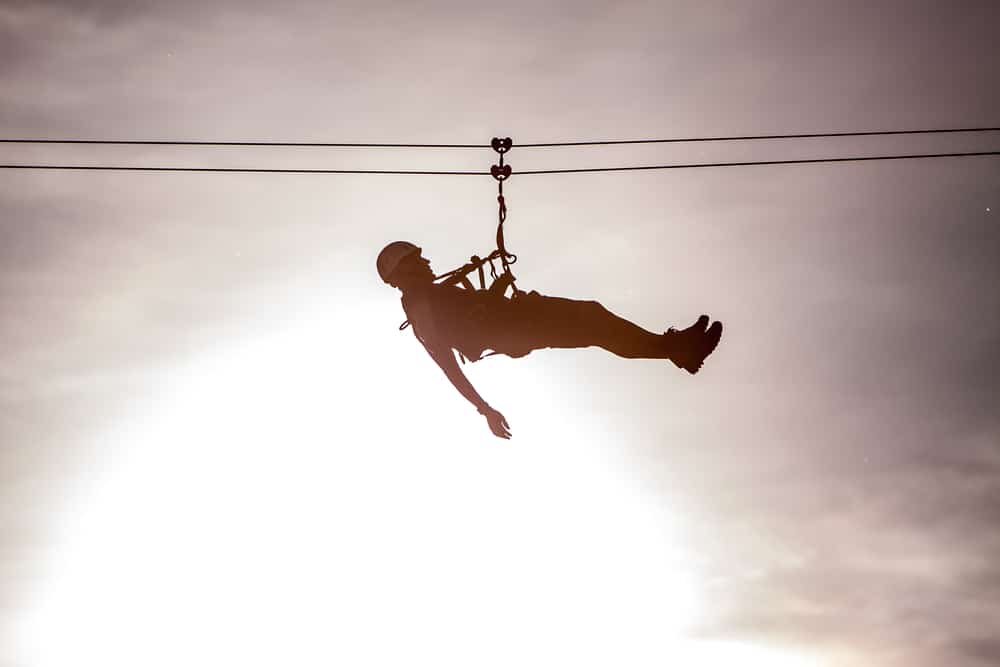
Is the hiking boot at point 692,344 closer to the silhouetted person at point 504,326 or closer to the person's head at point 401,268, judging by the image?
the silhouetted person at point 504,326

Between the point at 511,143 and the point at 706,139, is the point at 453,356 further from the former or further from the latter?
the point at 706,139

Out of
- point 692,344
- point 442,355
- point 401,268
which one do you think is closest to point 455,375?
point 442,355

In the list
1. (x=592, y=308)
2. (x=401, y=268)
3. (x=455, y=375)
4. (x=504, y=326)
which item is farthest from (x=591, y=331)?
(x=401, y=268)

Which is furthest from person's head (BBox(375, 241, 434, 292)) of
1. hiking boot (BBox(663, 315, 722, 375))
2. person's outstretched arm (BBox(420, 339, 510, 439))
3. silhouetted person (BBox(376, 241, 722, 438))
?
hiking boot (BBox(663, 315, 722, 375))

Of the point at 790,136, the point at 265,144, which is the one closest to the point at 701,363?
the point at 790,136

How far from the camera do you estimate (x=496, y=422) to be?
520 inches

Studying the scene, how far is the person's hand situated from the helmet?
53.8 inches

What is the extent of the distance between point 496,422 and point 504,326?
772 millimetres

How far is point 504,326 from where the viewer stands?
1330cm

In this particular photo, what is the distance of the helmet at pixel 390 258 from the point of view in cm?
1350

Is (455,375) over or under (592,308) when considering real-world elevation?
under

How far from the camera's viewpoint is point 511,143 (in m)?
13.8

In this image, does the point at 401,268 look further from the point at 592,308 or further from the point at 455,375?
the point at 592,308

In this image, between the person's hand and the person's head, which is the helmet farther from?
the person's hand
